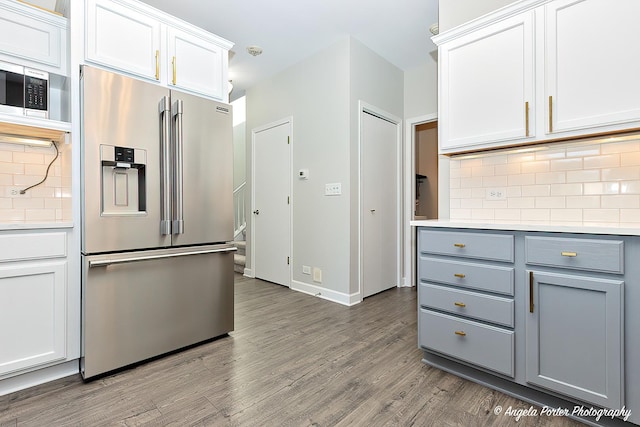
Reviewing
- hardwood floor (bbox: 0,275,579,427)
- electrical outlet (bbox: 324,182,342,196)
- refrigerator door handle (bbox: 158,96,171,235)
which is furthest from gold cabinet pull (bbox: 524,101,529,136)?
refrigerator door handle (bbox: 158,96,171,235)

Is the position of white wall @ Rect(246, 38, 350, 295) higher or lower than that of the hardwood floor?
higher

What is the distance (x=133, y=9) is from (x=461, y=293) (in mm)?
2765

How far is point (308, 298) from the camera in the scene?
11.6ft

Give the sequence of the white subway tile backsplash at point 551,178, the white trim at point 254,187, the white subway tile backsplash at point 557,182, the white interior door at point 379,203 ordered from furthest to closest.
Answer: the white trim at point 254,187 < the white interior door at point 379,203 < the white subway tile backsplash at point 551,178 < the white subway tile backsplash at point 557,182

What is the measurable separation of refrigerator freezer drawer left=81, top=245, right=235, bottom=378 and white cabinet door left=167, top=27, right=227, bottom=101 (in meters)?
1.23

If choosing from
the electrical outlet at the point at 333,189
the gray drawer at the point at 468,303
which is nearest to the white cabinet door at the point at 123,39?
the electrical outlet at the point at 333,189

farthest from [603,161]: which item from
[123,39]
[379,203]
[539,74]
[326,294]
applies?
Result: [123,39]

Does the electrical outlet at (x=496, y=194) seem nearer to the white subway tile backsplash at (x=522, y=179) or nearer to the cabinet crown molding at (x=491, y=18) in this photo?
the white subway tile backsplash at (x=522, y=179)

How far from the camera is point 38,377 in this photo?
6.00 ft

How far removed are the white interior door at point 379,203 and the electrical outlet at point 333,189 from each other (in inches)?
10.8

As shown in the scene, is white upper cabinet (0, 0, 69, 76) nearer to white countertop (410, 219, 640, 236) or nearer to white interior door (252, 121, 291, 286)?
white interior door (252, 121, 291, 286)

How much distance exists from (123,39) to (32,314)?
176 centimetres

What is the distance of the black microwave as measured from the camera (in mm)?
1802

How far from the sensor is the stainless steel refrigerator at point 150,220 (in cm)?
187
